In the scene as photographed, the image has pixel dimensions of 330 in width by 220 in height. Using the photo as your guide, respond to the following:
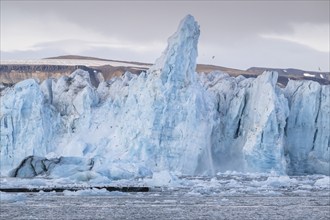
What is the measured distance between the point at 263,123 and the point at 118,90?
9.03m

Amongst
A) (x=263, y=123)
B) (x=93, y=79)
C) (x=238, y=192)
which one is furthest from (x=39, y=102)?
(x=93, y=79)

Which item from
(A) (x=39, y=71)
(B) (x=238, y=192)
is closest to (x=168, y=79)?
(B) (x=238, y=192)

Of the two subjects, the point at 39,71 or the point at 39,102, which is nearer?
Answer: the point at 39,102

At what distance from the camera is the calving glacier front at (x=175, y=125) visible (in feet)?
123

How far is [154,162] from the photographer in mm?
36812

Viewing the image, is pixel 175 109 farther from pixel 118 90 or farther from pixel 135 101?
pixel 118 90

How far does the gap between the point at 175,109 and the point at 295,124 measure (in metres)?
7.18

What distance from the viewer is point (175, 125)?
124ft

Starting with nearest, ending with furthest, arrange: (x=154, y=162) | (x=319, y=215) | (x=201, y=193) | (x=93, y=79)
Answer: (x=319, y=215) → (x=201, y=193) → (x=154, y=162) → (x=93, y=79)

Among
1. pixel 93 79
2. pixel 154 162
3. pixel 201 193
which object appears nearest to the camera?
pixel 201 193

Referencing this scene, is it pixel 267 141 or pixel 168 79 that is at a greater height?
pixel 168 79

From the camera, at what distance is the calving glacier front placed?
37.4 meters

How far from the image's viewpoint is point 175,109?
125ft

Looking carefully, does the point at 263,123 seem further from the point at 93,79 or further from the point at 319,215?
the point at 93,79
